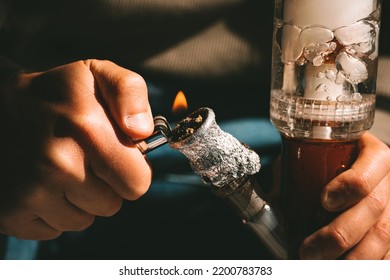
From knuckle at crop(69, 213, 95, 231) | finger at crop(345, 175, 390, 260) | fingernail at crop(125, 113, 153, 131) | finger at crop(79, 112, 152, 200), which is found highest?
fingernail at crop(125, 113, 153, 131)

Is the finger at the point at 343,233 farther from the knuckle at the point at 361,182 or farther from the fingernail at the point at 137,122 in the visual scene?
the fingernail at the point at 137,122

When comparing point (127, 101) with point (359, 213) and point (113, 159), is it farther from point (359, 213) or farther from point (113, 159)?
point (359, 213)

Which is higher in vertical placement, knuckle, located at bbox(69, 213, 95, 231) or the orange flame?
the orange flame

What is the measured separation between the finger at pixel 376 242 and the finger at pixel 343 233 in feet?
0.04

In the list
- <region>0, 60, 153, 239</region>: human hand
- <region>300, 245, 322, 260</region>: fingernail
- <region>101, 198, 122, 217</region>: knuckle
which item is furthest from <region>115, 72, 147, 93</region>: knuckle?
<region>300, 245, 322, 260</region>: fingernail

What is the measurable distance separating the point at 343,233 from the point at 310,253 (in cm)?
4

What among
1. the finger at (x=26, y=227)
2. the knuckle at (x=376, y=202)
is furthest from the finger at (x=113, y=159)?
the knuckle at (x=376, y=202)

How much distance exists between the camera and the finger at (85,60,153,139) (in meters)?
0.40

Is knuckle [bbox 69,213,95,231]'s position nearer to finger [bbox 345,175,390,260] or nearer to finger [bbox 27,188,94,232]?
finger [bbox 27,188,94,232]

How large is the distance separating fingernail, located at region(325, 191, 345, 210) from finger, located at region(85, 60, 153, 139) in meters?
0.17

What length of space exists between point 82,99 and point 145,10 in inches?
11.1

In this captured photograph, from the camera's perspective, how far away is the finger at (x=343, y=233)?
0.46 meters

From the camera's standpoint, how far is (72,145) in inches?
17.0
